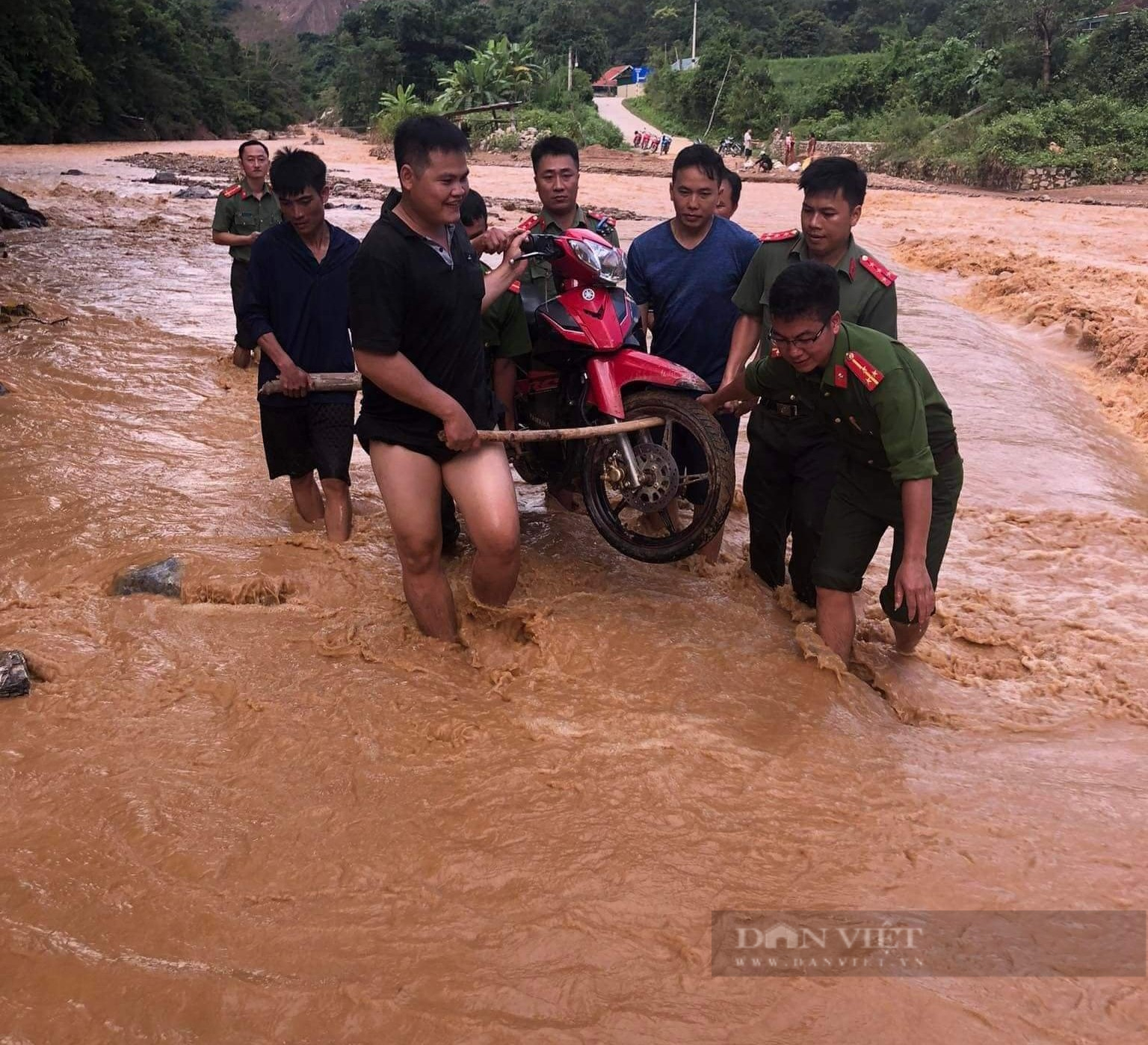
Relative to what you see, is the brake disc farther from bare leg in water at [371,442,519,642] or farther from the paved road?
the paved road

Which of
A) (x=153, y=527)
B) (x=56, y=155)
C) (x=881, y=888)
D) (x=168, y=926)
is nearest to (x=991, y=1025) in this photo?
(x=881, y=888)

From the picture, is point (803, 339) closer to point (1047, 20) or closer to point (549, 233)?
point (549, 233)

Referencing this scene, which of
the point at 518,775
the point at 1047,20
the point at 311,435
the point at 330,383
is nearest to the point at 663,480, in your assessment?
the point at 518,775

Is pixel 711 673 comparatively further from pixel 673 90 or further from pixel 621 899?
pixel 673 90

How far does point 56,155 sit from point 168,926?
34.6 meters

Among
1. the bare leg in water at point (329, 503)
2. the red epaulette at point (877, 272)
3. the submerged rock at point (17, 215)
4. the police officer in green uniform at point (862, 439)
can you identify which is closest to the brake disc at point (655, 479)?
the police officer in green uniform at point (862, 439)

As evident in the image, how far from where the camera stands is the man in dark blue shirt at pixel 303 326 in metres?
4.55

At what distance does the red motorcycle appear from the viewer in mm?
4039

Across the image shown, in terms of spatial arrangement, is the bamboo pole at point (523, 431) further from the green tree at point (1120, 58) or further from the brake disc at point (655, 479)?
the green tree at point (1120, 58)

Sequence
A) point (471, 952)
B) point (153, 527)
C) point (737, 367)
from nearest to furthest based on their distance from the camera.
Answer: point (471, 952) < point (737, 367) < point (153, 527)

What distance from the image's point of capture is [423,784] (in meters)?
3.11

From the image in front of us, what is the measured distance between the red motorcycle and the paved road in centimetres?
3513

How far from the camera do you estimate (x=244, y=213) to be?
7.07 meters

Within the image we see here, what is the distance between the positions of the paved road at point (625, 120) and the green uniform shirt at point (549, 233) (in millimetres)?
34487
